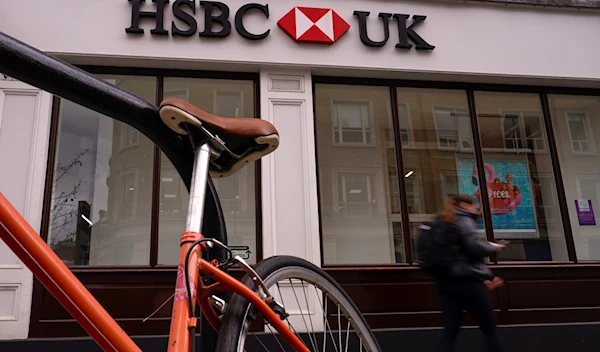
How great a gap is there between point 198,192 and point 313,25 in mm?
5703

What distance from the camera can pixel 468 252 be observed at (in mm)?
4539

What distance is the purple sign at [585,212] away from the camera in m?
7.61

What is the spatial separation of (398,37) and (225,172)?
5.86 m

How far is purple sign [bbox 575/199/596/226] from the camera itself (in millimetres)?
7609

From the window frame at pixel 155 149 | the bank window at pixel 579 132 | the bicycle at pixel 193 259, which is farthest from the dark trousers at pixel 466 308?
the bank window at pixel 579 132

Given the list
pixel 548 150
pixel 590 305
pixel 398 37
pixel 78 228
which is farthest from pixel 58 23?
pixel 590 305

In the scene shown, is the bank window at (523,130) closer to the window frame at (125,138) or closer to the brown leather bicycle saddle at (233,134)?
the window frame at (125,138)

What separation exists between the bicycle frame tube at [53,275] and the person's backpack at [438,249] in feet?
12.9

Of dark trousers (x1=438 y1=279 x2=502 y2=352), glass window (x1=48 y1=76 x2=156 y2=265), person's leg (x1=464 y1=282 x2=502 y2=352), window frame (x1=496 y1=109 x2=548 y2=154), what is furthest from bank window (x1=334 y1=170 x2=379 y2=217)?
person's leg (x1=464 y1=282 x2=502 y2=352)

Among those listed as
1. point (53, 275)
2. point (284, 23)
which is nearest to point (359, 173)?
point (284, 23)

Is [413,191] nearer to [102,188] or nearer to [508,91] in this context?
[508,91]

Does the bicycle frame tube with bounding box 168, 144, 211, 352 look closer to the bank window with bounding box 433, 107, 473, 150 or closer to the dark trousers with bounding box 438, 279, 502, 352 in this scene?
the dark trousers with bounding box 438, 279, 502, 352

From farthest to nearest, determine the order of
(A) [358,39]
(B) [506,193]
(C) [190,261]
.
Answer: (B) [506,193] → (A) [358,39] → (C) [190,261]

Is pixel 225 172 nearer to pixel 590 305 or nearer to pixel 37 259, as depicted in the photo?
pixel 37 259
